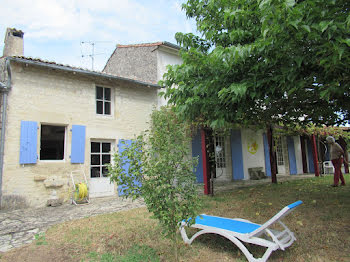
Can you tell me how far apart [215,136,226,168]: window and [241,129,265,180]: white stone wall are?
1063 mm

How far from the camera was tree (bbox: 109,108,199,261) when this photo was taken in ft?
8.64

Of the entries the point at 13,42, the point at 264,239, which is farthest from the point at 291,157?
the point at 13,42

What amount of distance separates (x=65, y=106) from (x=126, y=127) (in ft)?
7.11

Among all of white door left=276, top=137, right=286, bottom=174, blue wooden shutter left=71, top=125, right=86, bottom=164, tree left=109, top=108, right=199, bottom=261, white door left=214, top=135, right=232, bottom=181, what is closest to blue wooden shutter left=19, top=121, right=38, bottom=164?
blue wooden shutter left=71, top=125, right=86, bottom=164

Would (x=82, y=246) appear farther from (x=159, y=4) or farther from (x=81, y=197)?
(x=159, y=4)

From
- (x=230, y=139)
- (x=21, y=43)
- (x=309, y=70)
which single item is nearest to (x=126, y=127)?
(x=21, y=43)

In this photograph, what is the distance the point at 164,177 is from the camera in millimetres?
2662

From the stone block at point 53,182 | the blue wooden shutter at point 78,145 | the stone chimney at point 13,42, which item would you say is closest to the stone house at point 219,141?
the blue wooden shutter at point 78,145

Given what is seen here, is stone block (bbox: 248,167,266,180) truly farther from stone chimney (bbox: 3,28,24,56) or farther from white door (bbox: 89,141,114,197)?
stone chimney (bbox: 3,28,24,56)

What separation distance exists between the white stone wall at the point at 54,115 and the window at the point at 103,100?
0.19 metres

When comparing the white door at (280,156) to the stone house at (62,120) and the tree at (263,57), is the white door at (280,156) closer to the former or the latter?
the stone house at (62,120)

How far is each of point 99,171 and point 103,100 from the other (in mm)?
2484

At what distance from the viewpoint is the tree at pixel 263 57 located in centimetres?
254

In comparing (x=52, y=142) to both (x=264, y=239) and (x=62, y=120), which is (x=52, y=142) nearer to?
(x=62, y=120)
